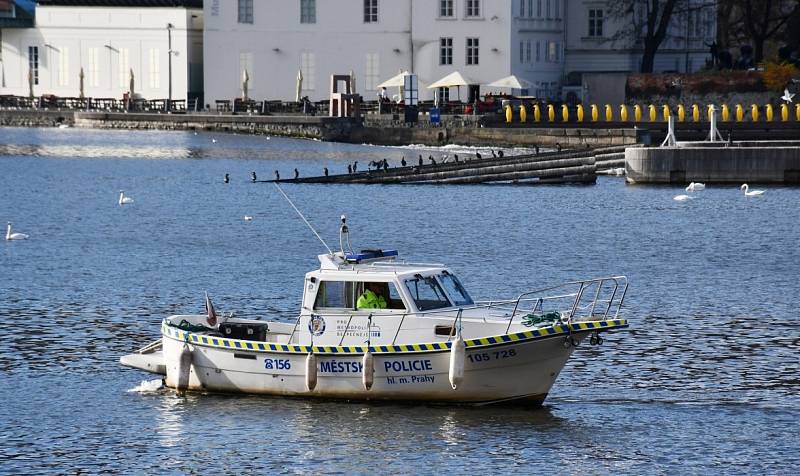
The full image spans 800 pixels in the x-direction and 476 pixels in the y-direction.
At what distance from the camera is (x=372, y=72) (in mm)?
112562

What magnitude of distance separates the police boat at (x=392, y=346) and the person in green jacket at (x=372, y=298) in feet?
0.06

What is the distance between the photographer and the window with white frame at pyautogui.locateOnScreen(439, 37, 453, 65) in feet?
359

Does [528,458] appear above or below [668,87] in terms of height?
below

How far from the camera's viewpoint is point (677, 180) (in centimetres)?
7725

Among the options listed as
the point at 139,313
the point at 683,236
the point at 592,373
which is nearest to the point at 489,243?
the point at 683,236

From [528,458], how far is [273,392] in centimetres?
540

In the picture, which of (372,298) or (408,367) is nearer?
(408,367)

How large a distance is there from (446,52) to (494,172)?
3085 cm

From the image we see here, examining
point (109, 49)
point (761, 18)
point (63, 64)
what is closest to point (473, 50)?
point (761, 18)

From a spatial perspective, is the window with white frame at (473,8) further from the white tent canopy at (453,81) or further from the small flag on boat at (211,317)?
the small flag on boat at (211,317)

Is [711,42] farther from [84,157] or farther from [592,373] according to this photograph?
[592,373]

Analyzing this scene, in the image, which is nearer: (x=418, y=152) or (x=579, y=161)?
(x=579, y=161)

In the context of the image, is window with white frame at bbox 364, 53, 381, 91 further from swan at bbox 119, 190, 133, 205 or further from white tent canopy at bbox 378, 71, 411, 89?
swan at bbox 119, 190, 133, 205

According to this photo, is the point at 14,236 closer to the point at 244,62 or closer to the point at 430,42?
the point at 430,42
